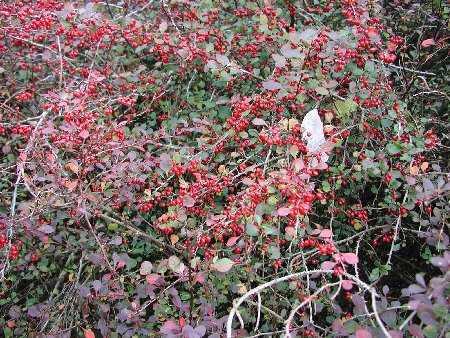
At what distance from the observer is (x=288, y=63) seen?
2.29 m

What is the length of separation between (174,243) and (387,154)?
100cm

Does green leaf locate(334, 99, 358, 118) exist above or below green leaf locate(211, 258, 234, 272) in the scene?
above

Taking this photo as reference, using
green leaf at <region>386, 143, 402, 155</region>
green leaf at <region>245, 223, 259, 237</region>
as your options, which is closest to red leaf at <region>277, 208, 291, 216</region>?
green leaf at <region>245, 223, 259, 237</region>

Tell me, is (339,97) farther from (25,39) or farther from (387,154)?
(25,39)

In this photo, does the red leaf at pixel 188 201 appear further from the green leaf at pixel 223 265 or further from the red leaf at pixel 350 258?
the red leaf at pixel 350 258

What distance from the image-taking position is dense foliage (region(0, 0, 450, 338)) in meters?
1.85

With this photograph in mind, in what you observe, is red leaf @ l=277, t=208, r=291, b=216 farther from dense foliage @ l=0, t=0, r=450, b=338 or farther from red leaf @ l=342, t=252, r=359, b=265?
red leaf @ l=342, t=252, r=359, b=265

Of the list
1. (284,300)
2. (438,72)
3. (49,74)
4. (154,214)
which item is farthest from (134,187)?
(438,72)

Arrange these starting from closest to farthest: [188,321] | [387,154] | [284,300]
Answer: [188,321]
[284,300]
[387,154]

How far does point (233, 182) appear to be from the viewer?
2.21m

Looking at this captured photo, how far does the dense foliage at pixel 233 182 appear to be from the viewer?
6.07ft

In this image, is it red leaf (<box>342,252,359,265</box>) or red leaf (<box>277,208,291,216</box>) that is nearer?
A: red leaf (<box>342,252,359,265</box>)

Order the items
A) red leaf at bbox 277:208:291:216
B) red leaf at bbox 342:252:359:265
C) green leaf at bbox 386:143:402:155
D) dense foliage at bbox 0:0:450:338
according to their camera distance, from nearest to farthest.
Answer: red leaf at bbox 342:252:359:265 < red leaf at bbox 277:208:291:216 < dense foliage at bbox 0:0:450:338 < green leaf at bbox 386:143:402:155

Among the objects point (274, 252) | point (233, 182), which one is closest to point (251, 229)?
point (274, 252)
